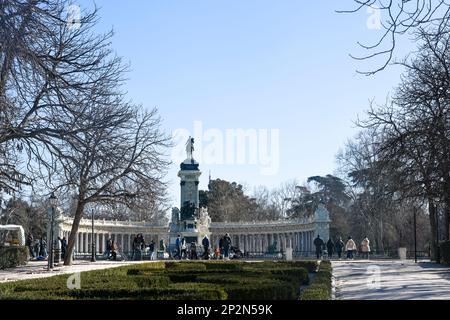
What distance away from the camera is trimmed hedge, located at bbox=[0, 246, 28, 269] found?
33.3 meters

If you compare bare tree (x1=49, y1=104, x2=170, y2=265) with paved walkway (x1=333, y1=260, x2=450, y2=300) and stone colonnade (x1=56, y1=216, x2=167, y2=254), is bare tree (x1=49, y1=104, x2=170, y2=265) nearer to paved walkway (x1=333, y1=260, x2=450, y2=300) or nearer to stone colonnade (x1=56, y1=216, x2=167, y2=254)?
paved walkway (x1=333, y1=260, x2=450, y2=300)

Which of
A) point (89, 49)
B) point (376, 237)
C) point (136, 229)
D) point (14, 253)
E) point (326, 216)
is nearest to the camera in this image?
point (89, 49)

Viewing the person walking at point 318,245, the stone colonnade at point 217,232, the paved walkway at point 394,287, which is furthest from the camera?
the stone colonnade at point 217,232

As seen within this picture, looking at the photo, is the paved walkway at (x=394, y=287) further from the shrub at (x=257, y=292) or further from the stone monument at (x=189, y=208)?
the stone monument at (x=189, y=208)

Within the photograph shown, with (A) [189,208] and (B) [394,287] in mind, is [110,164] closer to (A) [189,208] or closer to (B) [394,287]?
(B) [394,287]

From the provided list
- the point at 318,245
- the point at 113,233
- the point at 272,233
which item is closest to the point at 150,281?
the point at 318,245

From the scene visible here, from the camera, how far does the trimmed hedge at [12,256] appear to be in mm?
33344

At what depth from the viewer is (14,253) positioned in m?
34.3

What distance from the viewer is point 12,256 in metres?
34.1

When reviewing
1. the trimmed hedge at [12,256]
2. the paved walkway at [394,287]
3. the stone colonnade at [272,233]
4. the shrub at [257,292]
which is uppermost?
the stone colonnade at [272,233]

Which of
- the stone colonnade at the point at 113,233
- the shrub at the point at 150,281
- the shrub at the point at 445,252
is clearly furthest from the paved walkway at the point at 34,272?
the stone colonnade at the point at 113,233
